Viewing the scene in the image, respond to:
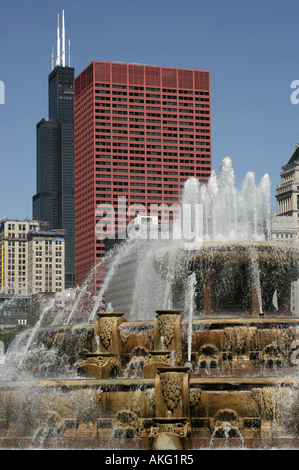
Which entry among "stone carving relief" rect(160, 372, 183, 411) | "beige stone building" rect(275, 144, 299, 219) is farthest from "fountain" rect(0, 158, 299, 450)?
"beige stone building" rect(275, 144, 299, 219)

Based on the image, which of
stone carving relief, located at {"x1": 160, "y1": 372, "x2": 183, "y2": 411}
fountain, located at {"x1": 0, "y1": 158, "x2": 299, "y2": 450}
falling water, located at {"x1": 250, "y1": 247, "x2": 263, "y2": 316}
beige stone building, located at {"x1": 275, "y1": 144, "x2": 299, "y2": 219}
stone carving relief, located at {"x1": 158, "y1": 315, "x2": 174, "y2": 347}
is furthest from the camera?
beige stone building, located at {"x1": 275, "y1": 144, "x2": 299, "y2": 219}

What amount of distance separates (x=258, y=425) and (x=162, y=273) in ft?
50.3

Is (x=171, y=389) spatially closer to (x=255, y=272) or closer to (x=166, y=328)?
(x=166, y=328)

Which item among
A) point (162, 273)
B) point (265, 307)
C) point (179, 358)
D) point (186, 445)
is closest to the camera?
point (186, 445)

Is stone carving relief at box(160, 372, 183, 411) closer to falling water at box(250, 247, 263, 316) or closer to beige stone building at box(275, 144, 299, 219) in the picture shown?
falling water at box(250, 247, 263, 316)

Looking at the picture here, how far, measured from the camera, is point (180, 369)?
69.6 feet

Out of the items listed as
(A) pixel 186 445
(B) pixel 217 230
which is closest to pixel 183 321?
(A) pixel 186 445

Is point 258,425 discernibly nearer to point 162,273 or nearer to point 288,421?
point 288,421

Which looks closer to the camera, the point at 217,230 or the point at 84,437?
the point at 84,437

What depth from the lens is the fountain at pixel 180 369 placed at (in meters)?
21.2

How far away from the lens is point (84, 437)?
70.5ft

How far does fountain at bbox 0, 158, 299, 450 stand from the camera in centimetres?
2116

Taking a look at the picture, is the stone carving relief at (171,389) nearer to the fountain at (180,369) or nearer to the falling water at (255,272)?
the fountain at (180,369)

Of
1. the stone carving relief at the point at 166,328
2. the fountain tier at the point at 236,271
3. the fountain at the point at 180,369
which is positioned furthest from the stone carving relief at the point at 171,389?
the fountain tier at the point at 236,271
